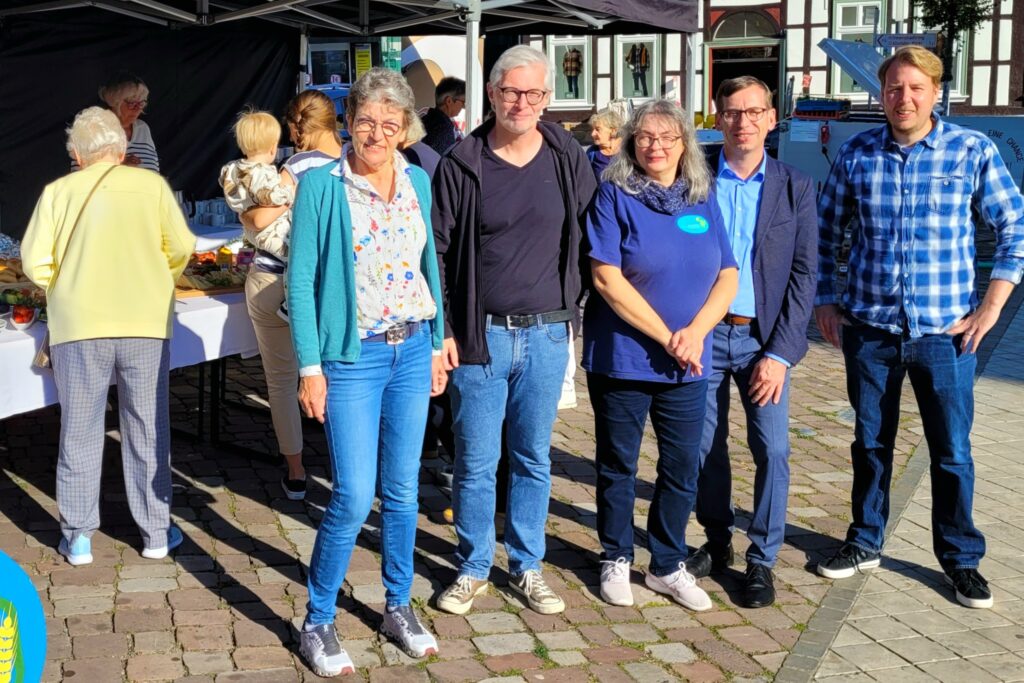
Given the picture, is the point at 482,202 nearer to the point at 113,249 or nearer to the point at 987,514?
the point at 113,249

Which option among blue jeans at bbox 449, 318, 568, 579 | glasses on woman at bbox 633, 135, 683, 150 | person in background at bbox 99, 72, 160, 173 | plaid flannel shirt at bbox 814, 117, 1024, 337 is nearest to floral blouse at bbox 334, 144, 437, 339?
blue jeans at bbox 449, 318, 568, 579

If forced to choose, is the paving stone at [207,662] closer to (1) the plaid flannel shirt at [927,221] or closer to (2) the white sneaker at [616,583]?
(2) the white sneaker at [616,583]

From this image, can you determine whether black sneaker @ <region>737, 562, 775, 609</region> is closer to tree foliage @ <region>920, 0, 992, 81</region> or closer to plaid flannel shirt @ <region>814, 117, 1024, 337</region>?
plaid flannel shirt @ <region>814, 117, 1024, 337</region>

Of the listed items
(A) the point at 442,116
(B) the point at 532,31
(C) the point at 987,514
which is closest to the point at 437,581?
(C) the point at 987,514

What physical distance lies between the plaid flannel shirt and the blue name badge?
2.32ft

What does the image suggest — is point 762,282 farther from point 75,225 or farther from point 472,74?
point 472,74

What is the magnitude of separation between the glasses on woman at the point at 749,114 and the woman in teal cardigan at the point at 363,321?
1.05 m

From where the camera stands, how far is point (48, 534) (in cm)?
497

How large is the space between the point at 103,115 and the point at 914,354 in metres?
2.94

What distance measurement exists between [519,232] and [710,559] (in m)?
1.50

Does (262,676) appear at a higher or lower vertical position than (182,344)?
lower

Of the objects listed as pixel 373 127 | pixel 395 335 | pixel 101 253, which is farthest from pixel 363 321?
pixel 101 253

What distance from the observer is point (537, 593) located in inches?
170

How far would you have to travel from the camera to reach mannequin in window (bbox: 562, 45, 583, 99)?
31531 mm
